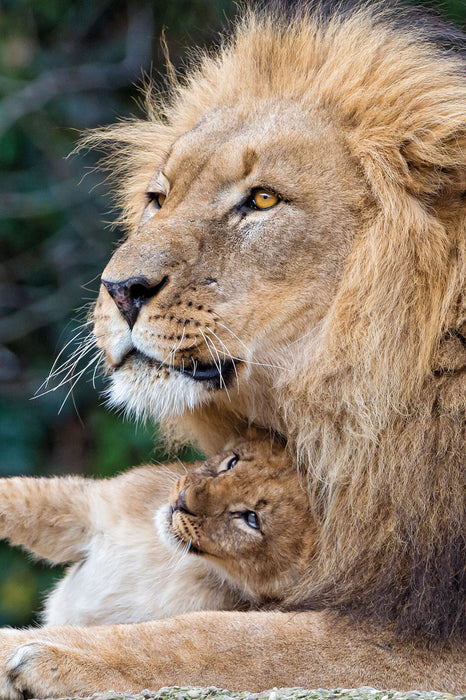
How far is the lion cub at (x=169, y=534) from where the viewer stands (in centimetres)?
234

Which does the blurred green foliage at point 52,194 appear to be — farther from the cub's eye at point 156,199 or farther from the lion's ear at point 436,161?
the lion's ear at point 436,161

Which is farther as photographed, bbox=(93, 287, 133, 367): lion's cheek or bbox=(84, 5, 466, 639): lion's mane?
bbox=(93, 287, 133, 367): lion's cheek

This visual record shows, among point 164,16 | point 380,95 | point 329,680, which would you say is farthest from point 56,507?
point 164,16

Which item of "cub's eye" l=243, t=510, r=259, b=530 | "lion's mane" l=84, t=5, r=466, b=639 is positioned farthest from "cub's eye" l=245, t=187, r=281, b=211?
"cub's eye" l=243, t=510, r=259, b=530

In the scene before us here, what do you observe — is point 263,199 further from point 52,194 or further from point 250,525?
point 52,194

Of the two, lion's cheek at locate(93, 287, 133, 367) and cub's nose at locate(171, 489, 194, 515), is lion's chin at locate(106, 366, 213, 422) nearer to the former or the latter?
lion's cheek at locate(93, 287, 133, 367)

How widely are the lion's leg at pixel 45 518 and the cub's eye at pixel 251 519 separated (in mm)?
612

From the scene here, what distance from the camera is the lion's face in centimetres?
216

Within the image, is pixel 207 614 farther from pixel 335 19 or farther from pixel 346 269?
pixel 335 19

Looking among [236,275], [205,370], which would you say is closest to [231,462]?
[205,370]

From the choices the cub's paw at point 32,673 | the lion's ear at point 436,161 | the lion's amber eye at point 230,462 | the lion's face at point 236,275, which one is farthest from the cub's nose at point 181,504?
the lion's ear at point 436,161

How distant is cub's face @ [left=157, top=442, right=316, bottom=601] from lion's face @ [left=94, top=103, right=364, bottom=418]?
0.20 m

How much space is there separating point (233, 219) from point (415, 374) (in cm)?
50

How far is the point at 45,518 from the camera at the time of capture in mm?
2797
